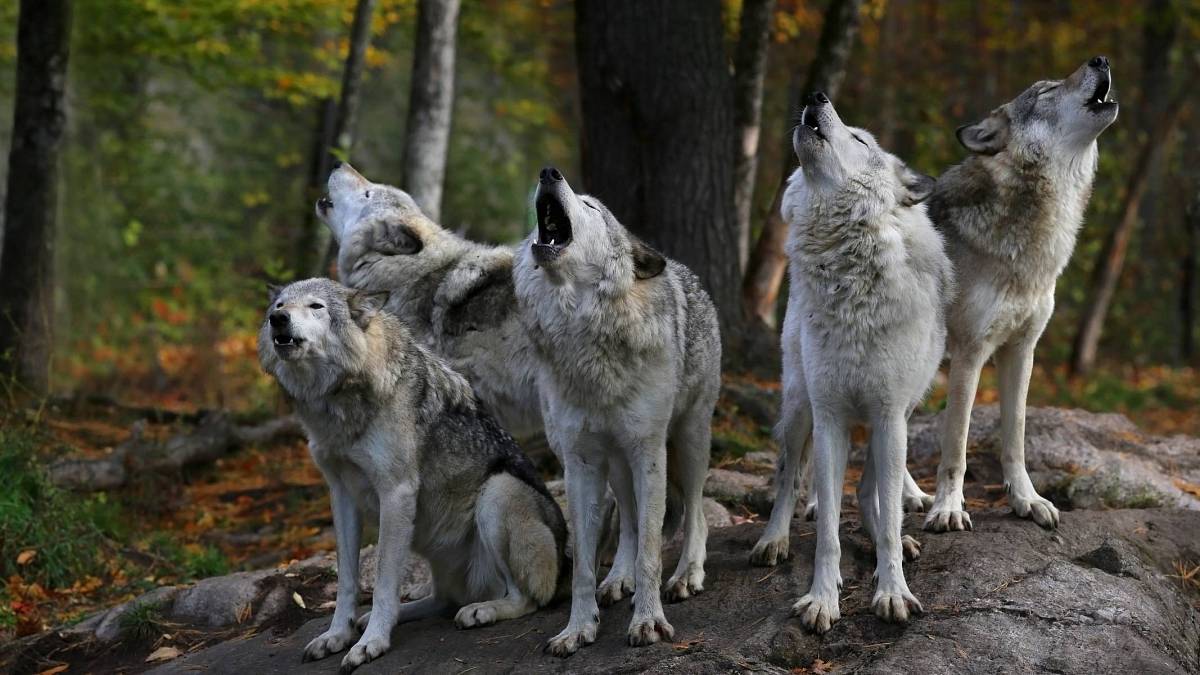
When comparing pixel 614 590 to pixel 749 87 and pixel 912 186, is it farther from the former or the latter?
pixel 749 87

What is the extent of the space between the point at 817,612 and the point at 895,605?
355 millimetres

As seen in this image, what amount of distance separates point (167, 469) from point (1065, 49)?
2355 cm

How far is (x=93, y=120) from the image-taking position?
1814 cm

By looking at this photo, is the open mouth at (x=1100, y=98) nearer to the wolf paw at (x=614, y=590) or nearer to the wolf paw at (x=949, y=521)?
the wolf paw at (x=949, y=521)

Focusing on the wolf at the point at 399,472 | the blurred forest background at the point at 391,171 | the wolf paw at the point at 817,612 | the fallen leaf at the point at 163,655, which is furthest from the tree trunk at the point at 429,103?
the wolf paw at the point at 817,612

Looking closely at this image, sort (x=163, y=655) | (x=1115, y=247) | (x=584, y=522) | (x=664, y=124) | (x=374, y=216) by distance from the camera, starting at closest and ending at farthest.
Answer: (x=584, y=522) → (x=163, y=655) → (x=374, y=216) → (x=664, y=124) → (x=1115, y=247)

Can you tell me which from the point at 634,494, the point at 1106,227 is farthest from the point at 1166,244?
the point at 634,494

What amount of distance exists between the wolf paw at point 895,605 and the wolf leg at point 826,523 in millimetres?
191

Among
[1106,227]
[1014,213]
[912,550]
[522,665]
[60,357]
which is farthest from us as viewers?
[1106,227]

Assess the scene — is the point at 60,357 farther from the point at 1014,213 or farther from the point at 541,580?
the point at 1014,213

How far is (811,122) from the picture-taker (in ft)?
17.4

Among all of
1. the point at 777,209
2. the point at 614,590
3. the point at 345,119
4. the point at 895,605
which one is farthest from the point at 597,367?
the point at 345,119

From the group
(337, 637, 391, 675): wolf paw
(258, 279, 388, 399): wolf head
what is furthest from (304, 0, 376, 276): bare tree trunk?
(337, 637, 391, 675): wolf paw

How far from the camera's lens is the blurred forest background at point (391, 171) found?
997cm
